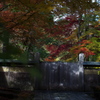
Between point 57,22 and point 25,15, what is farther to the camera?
point 57,22

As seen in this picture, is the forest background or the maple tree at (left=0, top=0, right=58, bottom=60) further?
the forest background

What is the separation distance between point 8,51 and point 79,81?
7.24m

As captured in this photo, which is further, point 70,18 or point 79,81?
point 70,18

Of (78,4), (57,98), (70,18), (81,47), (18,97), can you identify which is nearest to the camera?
(18,97)

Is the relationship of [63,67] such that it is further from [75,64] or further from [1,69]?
[1,69]

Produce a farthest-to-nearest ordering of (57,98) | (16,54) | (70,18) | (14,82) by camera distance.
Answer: (70,18) < (14,82) < (57,98) < (16,54)

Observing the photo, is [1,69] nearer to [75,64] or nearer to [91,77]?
[75,64]

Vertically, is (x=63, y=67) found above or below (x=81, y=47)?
below

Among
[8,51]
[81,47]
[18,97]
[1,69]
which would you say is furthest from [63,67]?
[8,51]

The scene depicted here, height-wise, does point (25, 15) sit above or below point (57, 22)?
below

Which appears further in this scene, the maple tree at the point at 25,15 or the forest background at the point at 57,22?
the forest background at the point at 57,22

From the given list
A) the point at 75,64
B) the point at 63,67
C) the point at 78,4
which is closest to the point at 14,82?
the point at 63,67

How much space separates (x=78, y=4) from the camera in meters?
4.18

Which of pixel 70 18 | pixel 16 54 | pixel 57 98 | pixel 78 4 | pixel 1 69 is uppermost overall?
pixel 70 18
